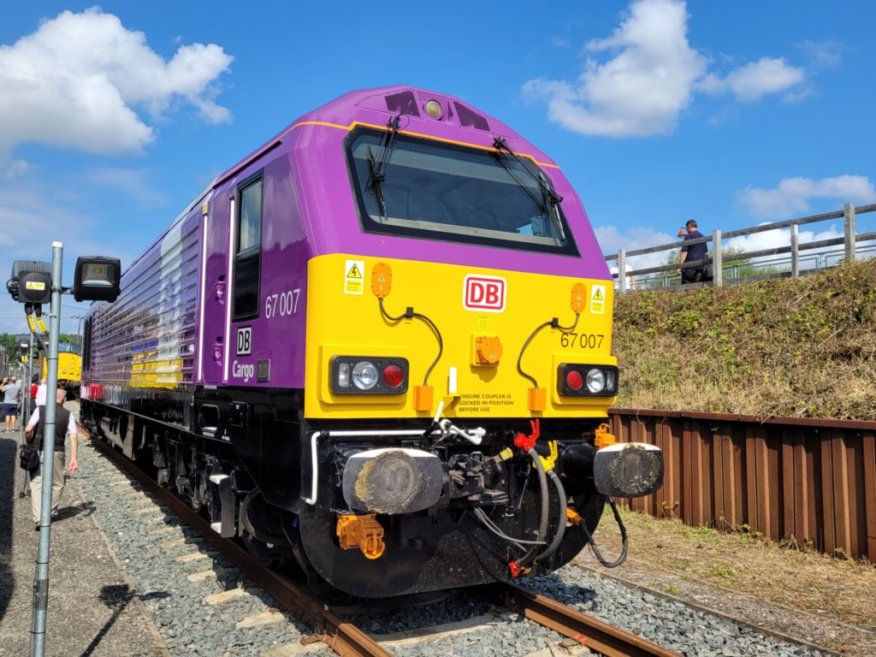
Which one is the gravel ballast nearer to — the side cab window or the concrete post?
the side cab window

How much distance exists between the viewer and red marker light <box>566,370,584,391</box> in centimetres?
522

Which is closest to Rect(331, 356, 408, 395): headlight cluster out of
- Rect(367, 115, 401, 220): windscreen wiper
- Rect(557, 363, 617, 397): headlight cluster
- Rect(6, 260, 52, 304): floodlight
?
→ Rect(367, 115, 401, 220): windscreen wiper

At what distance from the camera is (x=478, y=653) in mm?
4688

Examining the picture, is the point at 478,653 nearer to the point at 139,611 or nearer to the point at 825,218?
the point at 139,611

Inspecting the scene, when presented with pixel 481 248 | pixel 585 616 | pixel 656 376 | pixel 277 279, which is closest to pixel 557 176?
pixel 481 248

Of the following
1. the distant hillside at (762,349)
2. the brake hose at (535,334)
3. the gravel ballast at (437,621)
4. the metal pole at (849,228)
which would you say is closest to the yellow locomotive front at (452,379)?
the brake hose at (535,334)

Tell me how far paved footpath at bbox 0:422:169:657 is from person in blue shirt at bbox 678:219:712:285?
11.9 meters

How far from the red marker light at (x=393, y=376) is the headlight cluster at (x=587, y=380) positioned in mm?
1234

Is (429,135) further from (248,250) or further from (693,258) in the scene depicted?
(693,258)

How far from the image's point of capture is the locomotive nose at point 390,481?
405cm

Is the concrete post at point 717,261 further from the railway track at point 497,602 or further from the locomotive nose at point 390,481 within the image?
the locomotive nose at point 390,481

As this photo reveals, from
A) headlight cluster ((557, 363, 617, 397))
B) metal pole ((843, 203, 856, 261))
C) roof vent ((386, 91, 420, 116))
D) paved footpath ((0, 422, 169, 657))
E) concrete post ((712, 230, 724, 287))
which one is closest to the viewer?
paved footpath ((0, 422, 169, 657))

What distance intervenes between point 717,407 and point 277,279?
5.98 meters

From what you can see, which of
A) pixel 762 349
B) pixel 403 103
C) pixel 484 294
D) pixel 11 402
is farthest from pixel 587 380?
pixel 11 402
